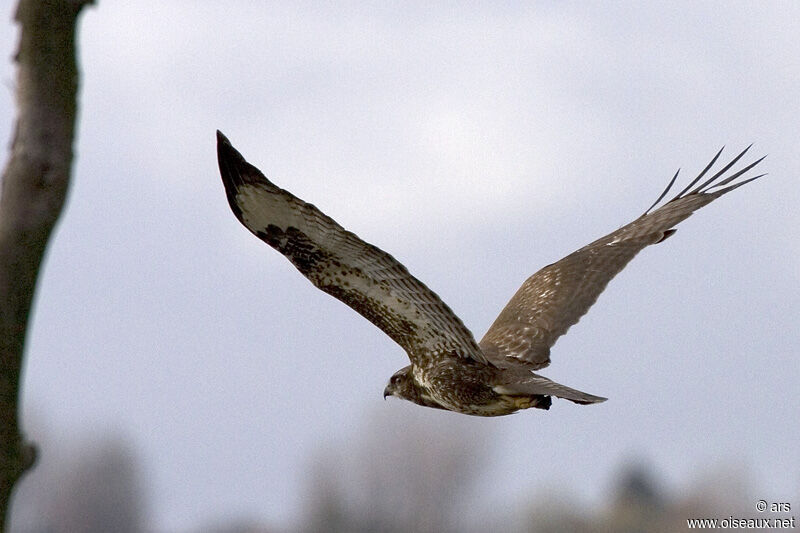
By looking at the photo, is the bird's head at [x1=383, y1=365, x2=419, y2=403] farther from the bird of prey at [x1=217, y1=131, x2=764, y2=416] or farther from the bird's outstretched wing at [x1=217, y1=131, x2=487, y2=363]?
the bird's outstretched wing at [x1=217, y1=131, x2=487, y2=363]

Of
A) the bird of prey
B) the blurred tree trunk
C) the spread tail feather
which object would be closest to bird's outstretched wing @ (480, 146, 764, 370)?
the bird of prey

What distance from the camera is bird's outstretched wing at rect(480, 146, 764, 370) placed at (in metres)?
7.42

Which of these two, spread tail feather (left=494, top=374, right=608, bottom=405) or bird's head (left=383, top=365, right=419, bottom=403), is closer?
spread tail feather (left=494, top=374, right=608, bottom=405)

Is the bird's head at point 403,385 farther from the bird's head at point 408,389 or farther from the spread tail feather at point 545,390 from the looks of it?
the spread tail feather at point 545,390

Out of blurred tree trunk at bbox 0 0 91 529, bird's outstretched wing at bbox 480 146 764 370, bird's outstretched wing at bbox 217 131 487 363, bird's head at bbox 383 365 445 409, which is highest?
bird's outstretched wing at bbox 480 146 764 370

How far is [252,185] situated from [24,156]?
225 centimetres

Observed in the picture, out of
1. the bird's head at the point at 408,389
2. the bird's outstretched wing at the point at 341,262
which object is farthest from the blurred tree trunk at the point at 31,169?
the bird's head at the point at 408,389

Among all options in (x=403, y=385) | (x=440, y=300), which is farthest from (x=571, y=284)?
(x=440, y=300)

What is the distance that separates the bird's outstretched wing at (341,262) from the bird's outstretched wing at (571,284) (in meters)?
1.08

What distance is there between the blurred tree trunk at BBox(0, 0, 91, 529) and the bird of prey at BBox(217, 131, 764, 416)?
6.10 ft

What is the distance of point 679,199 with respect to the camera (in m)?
8.57

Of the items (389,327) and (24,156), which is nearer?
(24,156)

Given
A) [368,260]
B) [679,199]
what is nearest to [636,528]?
[679,199]

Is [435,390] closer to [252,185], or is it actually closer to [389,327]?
[389,327]
